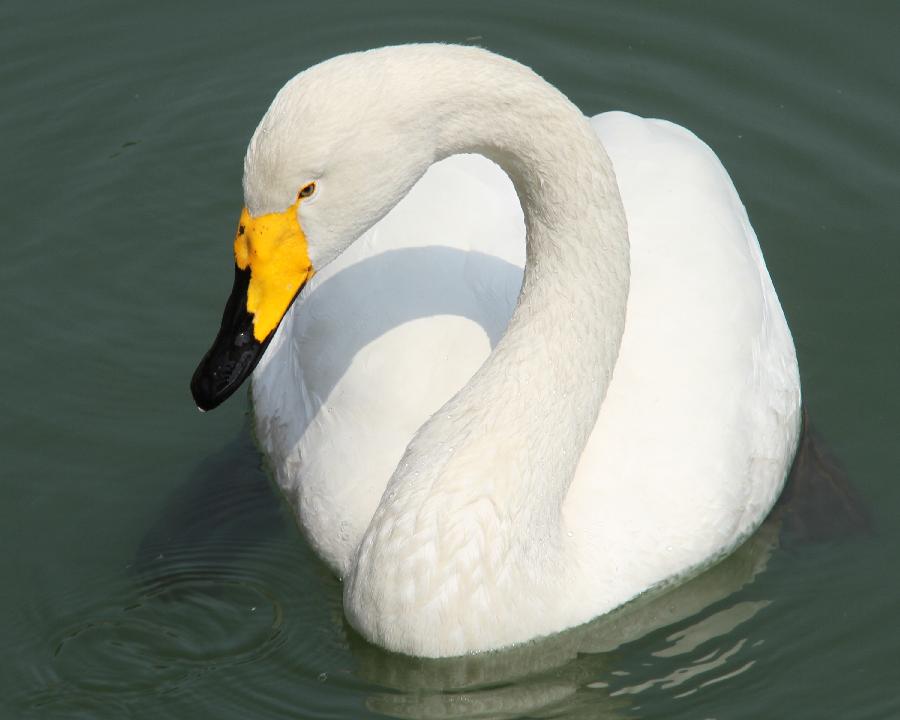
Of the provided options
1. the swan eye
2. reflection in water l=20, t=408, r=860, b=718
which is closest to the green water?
reflection in water l=20, t=408, r=860, b=718

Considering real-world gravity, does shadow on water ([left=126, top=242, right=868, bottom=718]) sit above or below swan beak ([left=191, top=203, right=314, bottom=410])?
below

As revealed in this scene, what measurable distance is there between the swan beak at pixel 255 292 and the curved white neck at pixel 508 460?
87cm

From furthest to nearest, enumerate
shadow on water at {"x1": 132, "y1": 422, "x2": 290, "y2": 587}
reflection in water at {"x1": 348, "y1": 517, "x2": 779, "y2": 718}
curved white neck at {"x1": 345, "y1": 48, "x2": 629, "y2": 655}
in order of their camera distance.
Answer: shadow on water at {"x1": 132, "y1": 422, "x2": 290, "y2": 587} → reflection in water at {"x1": 348, "y1": 517, "x2": 779, "y2": 718} → curved white neck at {"x1": 345, "y1": 48, "x2": 629, "y2": 655}

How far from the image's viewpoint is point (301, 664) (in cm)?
660

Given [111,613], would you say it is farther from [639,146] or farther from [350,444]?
[639,146]

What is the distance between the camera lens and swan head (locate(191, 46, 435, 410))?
509 cm

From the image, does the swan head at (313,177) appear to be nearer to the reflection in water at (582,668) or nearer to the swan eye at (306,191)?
the swan eye at (306,191)

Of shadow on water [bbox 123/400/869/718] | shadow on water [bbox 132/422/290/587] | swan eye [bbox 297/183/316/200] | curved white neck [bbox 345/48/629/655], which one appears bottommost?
shadow on water [bbox 132/422/290/587]

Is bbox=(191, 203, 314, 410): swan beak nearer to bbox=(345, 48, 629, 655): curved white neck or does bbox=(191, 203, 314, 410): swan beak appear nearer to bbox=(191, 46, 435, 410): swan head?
bbox=(191, 46, 435, 410): swan head

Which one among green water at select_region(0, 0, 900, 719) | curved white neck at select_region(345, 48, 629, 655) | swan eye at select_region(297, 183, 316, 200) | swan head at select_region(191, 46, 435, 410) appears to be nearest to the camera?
swan head at select_region(191, 46, 435, 410)

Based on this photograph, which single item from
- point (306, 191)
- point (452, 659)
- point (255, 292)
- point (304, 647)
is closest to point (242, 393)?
point (304, 647)

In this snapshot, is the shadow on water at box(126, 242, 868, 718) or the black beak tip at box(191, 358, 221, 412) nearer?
the black beak tip at box(191, 358, 221, 412)

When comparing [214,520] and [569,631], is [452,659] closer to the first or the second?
[569,631]

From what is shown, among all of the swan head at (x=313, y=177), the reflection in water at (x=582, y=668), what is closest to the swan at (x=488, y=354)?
the swan head at (x=313, y=177)
